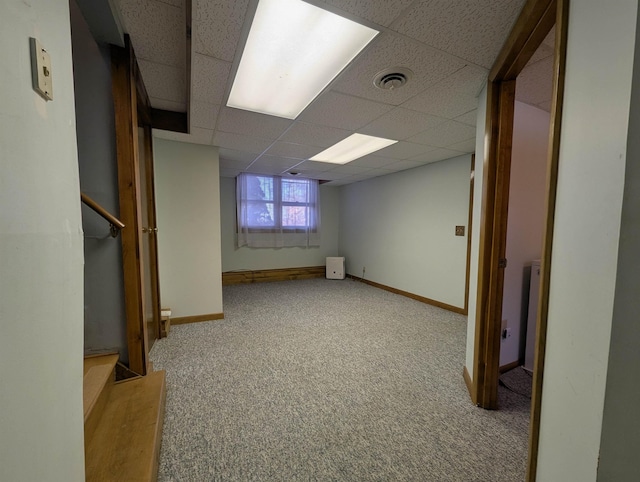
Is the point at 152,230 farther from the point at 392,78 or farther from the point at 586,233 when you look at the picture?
the point at 586,233

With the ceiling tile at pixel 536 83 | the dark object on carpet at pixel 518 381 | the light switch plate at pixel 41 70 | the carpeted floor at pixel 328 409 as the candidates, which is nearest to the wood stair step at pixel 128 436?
the carpeted floor at pixel 328 409

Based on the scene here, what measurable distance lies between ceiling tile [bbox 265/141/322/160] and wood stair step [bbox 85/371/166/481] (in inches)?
99.1

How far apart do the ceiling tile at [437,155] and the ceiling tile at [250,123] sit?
192 cm

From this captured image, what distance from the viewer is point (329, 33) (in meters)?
1.28

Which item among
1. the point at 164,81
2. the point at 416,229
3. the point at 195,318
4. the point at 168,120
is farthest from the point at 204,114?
the point at 416,229

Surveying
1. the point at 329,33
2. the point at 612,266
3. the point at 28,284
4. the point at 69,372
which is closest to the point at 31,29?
the point at 28,284

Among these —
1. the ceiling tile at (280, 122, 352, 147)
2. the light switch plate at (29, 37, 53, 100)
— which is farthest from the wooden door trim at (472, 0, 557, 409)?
Answer: the light switch plate at (29, 37, 53, 100)

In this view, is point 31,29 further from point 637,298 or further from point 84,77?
point 637,298

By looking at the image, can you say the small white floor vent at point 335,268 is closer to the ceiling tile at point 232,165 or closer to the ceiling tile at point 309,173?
the ceiling tile at point 309,173

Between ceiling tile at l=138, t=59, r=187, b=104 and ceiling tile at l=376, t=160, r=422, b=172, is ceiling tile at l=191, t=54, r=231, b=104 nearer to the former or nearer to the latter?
ceiling tile at l=138, t=59, r=187, b=104

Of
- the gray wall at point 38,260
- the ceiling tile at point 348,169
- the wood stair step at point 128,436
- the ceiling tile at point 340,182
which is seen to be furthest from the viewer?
the ceiling tile at point 340,182

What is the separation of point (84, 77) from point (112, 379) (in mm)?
1774

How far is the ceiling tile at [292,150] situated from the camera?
2965 millimetres

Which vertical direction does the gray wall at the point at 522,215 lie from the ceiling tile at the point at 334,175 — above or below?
below
